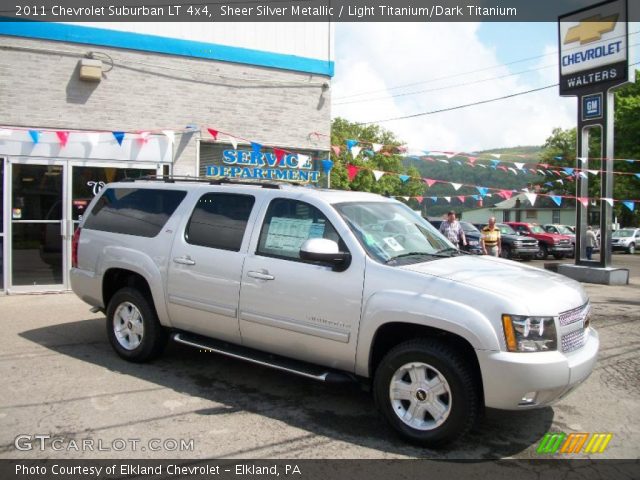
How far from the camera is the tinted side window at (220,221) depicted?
16.9 feet

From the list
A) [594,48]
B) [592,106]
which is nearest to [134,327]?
[592,106]

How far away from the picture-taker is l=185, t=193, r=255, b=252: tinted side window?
5.15 metres

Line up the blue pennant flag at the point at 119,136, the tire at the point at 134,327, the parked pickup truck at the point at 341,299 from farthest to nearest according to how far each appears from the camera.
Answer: the blue pennant flag at the point at 119,136 → the tire at the point at 134,327 → the parked pickup truck at the point at 341,299

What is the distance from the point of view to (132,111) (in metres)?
10.6

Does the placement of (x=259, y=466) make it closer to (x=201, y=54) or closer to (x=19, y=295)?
(x=19, y=295)

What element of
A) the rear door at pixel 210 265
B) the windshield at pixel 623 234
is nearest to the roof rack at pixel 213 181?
the rear door at pixel 210 265

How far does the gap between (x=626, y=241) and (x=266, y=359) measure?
32586 mm

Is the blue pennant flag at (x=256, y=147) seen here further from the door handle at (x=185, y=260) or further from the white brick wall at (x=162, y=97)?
the door handle at (x=185, y=260)

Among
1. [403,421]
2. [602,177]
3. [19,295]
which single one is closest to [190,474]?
[403,421]

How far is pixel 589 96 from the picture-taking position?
14.0m

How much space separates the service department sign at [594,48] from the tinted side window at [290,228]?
11520mm

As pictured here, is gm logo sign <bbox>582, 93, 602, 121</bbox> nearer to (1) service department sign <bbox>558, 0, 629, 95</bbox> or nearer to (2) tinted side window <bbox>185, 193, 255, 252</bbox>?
(1) service department sign <bbox>558, 0, 629, 95</bbox>

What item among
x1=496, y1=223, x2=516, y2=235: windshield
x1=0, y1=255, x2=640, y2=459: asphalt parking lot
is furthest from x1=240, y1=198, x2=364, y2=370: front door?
x1=496, y1=223, x2=516, y2=235: windshield

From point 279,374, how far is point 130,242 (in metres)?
2.08
